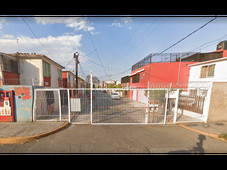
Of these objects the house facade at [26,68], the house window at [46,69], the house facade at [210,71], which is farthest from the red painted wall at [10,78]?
the house facade at [210,71]

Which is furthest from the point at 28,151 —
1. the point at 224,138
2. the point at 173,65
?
the point at 173,65

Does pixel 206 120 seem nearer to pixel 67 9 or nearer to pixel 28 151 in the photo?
pixel 67 9

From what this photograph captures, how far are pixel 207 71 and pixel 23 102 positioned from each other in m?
16.5

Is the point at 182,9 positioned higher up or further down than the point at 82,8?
higher up

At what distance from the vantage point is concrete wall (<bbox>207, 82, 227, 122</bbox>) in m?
4.32

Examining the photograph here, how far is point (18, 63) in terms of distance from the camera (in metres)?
6.23

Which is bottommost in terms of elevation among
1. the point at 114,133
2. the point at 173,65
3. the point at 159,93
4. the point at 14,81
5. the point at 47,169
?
the point at 114,133

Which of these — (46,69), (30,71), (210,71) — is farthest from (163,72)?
(30,71)

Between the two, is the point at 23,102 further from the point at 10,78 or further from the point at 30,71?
the point at 30,71

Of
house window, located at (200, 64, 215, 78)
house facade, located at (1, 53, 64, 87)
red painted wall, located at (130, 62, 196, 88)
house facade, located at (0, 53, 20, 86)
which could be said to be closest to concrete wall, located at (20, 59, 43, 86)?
house facade, located at (1, 53, 64, 87)

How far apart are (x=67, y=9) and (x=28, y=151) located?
4.07m

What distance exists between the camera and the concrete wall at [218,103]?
4324 mm

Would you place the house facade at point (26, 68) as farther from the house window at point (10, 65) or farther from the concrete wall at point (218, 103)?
the concrete wall at point (218, 103)

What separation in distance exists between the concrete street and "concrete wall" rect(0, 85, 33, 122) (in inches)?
77.9
